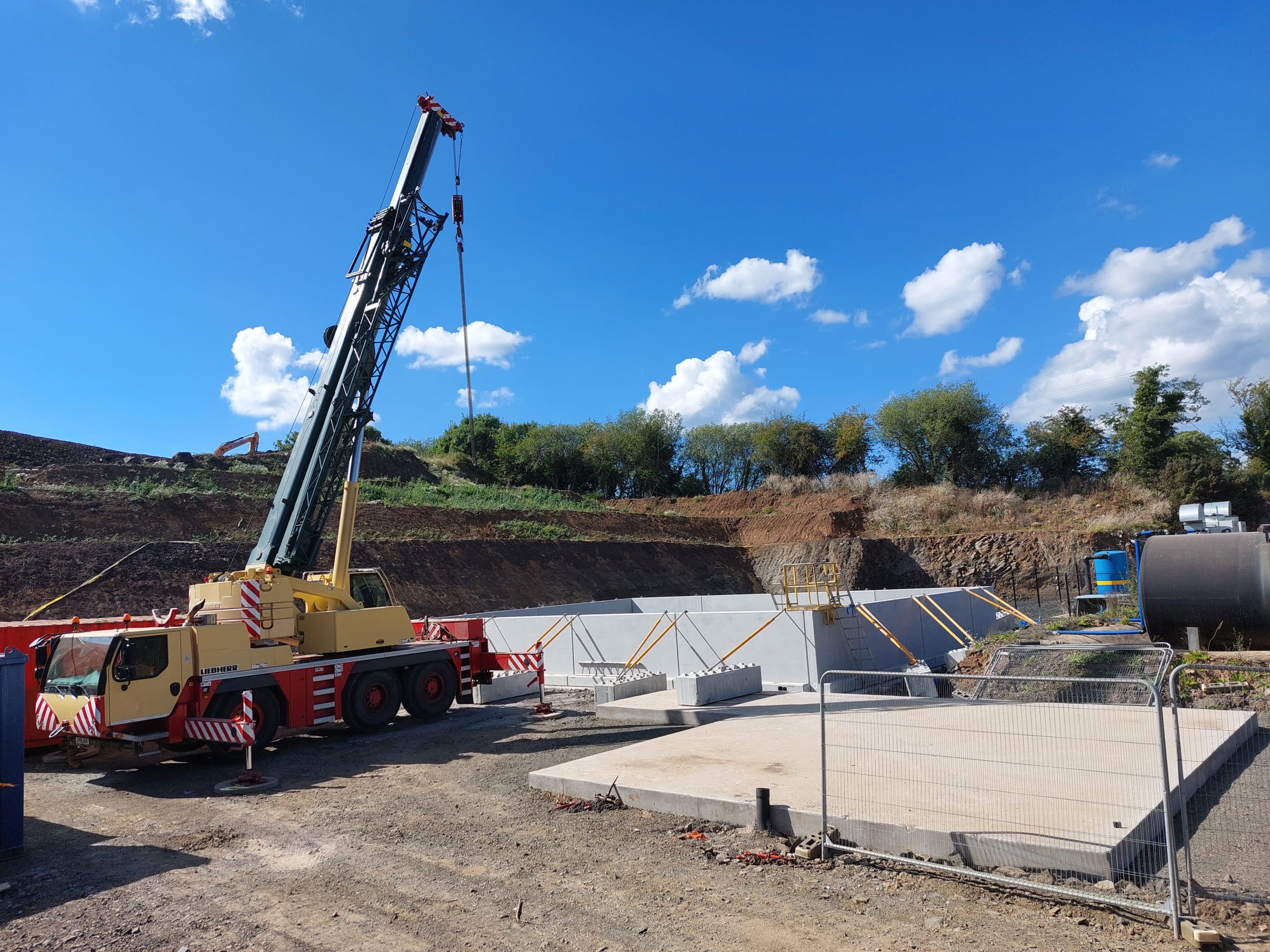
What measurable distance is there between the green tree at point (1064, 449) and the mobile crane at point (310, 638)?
4426cm

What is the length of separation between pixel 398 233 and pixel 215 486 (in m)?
26.0

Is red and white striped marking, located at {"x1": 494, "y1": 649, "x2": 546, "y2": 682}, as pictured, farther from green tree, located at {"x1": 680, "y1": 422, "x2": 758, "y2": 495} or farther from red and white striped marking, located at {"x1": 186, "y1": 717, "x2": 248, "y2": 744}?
green tree, located at {"x1": 680, "y1": 422, "x2": 758, "y2": 495}

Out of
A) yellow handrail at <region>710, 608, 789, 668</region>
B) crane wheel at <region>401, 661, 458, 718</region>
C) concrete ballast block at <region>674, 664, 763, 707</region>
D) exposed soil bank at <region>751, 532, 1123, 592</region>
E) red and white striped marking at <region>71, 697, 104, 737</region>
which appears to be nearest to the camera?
red and white striped marking at <region>71, 697, 104, 737</region>

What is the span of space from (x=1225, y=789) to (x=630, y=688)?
28.8 feet

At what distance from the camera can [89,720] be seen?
31.7 ft


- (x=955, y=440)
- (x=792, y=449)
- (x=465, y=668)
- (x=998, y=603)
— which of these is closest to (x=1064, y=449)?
(x=955, y=440)

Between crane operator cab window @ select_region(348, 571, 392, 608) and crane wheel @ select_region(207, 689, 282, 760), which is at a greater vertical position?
crane operator cab window @ select_region(348, 571, 392, 608)

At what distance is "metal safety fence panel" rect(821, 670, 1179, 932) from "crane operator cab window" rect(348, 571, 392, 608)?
785cm

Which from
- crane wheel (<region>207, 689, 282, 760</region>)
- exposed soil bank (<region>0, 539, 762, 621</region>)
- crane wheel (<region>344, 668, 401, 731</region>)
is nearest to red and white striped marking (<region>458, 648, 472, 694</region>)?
crane wheel (<region>344, 668, 401, 731</region>)

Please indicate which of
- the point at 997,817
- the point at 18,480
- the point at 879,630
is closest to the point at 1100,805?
the point at 997,817

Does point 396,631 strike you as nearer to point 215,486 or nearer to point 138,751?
point 138,751

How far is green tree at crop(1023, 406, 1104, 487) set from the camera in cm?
4788

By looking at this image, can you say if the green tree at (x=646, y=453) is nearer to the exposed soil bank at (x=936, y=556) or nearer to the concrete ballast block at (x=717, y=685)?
the exposed soil bank at (x=936, y=556)

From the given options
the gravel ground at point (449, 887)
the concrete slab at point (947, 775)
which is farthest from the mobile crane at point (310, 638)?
the concrete slab at point (947, 775)
